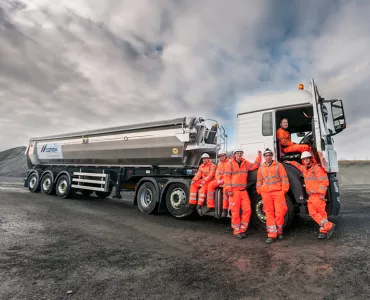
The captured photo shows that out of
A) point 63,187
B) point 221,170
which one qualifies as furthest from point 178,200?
point 63,187

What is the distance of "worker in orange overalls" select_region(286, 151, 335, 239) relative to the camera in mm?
5238

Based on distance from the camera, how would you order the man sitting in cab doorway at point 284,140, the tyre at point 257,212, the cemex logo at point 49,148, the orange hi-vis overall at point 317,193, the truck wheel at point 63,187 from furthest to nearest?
1. the cemex logo at point 49,148
2. the truck wheel at point 63,187
3. the man sitting in cab doorway at point 284,140
4. the tyre at point 257,212
5. the orange hi-vis overall at point 317,193

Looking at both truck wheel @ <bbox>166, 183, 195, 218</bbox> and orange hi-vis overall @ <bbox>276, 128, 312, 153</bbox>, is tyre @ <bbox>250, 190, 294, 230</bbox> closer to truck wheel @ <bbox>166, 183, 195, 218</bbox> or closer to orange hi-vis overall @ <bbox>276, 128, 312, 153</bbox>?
orange hi-vis overall @ <bbox>276, 128, 312, 153</bbox>

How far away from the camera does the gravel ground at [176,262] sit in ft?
10.2

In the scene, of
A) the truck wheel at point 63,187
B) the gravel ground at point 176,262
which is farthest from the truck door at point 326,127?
the truck wheel at point 63,187

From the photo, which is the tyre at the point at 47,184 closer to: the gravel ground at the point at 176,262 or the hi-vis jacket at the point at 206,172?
the gravel ground at the point at 176,262

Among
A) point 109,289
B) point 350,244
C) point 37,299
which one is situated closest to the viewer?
point 37,299

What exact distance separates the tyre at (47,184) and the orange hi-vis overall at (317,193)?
11192 millimetres

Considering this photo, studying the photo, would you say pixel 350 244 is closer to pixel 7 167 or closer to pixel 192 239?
pixel 192 239

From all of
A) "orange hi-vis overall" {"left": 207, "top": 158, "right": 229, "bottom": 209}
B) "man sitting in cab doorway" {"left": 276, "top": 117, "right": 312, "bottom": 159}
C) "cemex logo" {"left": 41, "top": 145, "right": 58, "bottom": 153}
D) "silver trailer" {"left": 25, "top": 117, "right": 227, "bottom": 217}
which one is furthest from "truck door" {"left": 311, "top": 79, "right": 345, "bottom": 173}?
"cemex logo" {"left": 41, "top": 145, "right": 58, "bottom": 153}

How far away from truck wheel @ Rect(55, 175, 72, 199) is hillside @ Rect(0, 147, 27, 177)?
25785mm

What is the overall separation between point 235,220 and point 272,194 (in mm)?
978

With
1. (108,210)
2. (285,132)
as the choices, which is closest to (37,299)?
(285,132)

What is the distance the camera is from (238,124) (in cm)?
681
